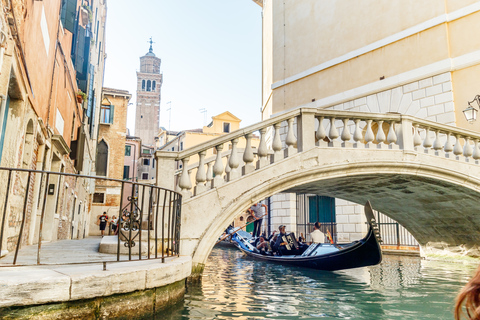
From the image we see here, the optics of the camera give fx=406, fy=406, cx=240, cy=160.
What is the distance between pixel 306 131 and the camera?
5.89 meters

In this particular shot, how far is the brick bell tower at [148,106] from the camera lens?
182 ft

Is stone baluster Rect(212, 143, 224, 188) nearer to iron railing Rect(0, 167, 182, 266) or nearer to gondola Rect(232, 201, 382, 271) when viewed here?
A: iron railing Rect(0, 167, 182, 266)

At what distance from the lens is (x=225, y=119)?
104 ft

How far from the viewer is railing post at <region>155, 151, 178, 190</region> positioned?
520 cm

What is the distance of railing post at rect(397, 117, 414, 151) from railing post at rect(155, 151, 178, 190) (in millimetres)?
3637

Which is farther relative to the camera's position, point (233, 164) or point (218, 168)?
point (233, 164)

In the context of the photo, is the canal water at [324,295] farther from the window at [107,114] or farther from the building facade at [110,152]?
the window at [107,114]

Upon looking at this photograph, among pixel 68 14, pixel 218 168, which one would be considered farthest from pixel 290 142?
A: pixel 68 14

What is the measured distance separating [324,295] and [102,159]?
20.8 meters

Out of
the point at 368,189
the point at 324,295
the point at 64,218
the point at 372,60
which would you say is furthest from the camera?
the point at 372,60

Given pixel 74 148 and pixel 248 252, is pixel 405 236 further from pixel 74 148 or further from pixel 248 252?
pixel 74 148

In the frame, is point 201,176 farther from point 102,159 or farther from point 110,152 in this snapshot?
point 110,152

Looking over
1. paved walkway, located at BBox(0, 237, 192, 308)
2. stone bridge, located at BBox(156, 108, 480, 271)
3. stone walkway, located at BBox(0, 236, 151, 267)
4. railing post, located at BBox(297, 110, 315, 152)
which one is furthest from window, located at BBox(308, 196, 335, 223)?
paved walkway, located at BBox(0, 237, 192, 308)

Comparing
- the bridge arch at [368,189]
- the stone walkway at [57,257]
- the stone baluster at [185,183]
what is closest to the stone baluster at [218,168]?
the bridge arch at [368,189]
